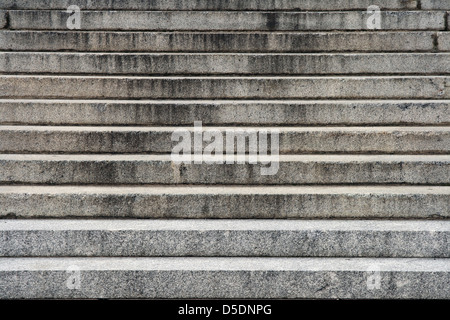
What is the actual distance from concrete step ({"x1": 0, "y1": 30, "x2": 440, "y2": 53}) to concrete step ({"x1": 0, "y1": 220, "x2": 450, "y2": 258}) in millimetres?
2663

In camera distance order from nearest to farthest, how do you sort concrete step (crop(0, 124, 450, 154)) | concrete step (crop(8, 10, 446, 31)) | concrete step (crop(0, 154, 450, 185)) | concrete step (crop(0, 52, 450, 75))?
concrete step (crop(0, 154, 450, 185))
concrete step (crop(0, 124, 450, 154))
concrete step (crop(0, 52, 450, 75))
concrete step (crop(8, 10, 446, 31))

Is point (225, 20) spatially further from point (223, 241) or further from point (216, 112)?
point (223, 241)

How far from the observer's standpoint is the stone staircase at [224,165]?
2898 mm

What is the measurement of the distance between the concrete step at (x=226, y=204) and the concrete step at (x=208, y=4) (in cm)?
315

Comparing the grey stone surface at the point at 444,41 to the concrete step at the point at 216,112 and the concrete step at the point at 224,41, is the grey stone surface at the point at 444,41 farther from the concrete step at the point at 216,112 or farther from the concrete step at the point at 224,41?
the concrete step at the point at 216,112

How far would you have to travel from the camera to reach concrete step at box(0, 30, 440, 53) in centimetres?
495

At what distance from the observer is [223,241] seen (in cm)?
312

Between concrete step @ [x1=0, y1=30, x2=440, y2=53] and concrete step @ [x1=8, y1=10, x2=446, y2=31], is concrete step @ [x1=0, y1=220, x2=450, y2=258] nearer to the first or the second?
concrete step @ [x1=0, y1=30, x2=440, y2=53]

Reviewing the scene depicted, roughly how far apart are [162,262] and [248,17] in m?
3.59

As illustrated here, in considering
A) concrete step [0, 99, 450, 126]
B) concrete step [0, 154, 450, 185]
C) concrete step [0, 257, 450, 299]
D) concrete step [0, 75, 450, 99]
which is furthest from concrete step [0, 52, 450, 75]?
concrete step [0, 257, 450, 299]

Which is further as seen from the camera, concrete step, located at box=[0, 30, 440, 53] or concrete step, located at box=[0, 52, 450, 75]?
concrete step, located at box=[0, 30, 440, 53]

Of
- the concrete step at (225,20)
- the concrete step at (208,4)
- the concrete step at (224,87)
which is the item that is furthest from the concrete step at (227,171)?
the concrete step at (208,4)

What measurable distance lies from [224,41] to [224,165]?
2061mm

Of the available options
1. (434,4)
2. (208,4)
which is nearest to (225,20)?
(208,4)
